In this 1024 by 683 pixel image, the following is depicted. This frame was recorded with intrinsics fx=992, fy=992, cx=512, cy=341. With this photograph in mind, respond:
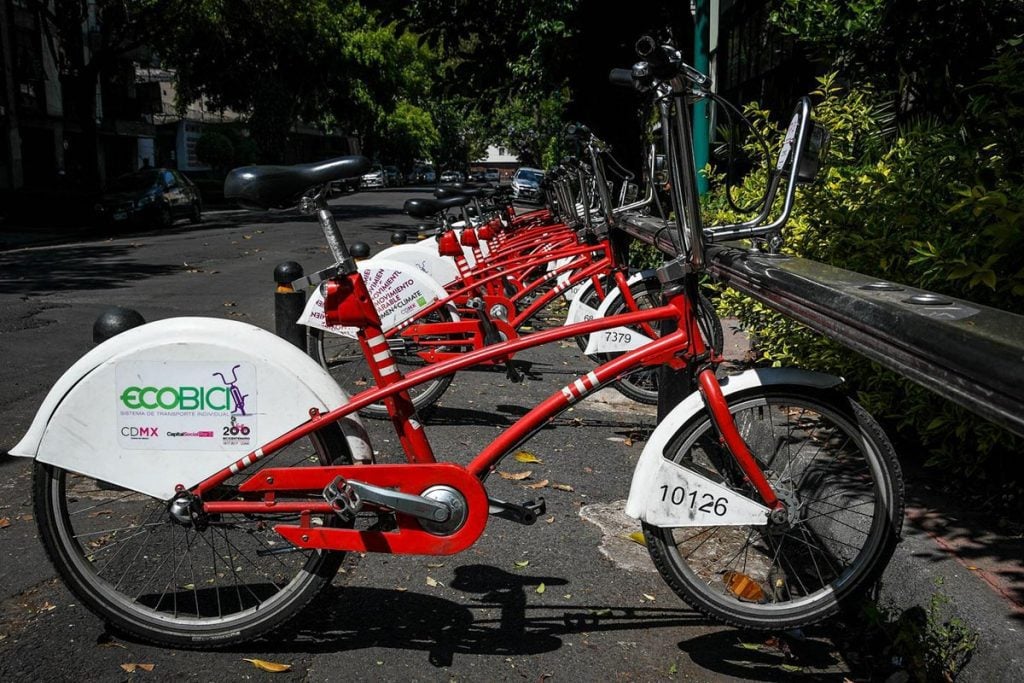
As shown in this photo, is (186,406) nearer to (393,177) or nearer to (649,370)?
(649,370)

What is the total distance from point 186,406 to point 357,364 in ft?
10.3

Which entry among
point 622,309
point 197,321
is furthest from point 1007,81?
point 197,321

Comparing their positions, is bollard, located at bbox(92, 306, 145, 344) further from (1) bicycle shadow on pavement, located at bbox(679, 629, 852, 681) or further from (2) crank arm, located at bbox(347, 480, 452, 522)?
(1) bicycle shadow on pavement, located at bbox(679, 629, 852, 681)

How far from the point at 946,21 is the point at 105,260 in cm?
1366

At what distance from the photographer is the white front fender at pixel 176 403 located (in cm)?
310

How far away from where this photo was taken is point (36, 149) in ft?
125

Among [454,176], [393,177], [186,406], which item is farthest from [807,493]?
[393,177]

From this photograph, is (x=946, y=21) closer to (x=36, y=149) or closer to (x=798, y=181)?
(x=798, y=181)

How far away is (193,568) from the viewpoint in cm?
362

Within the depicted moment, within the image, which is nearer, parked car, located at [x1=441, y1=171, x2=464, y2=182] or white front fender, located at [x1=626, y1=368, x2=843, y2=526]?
white front fender, located at [x1=626, y1=368, x2=843, y2=526]

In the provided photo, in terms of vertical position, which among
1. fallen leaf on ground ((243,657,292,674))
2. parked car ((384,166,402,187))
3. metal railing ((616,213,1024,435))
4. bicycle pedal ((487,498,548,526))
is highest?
metal railing ((616,213,1024,435))

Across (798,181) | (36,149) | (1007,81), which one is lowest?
(36,149)

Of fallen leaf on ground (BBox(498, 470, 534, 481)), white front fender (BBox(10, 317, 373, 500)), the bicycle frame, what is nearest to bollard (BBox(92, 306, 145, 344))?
white front fender (BBox(10, 317, 373, 500))

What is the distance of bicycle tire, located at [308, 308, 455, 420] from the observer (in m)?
5.75
